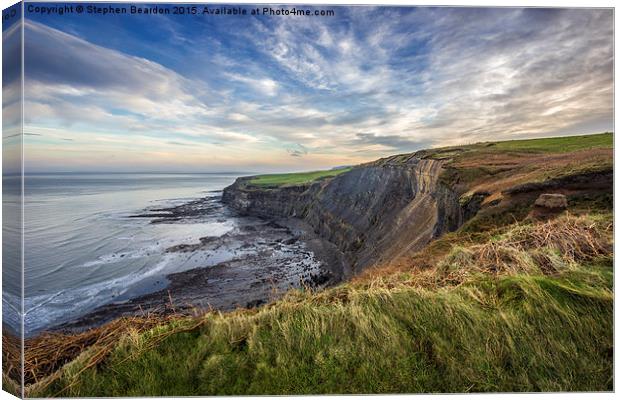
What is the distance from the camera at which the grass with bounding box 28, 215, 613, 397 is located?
9.88 ft

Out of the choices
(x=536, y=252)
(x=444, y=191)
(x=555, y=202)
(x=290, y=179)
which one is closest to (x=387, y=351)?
(x=536, y=252)

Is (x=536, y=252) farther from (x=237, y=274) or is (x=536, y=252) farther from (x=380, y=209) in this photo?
(x=380, y=209)

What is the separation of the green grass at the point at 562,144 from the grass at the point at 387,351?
8.69ft

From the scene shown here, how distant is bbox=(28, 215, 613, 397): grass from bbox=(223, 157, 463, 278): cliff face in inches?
299

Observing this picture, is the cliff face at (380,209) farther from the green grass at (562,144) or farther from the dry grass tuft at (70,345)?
the dry grass tuft at (70,345)

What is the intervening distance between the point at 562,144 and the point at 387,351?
771cm

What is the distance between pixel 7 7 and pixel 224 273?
16405mm

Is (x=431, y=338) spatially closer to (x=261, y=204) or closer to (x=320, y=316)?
(x=320, y=316)

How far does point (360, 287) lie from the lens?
3807mm

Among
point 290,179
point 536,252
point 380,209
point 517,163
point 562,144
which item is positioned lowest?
point 380,209

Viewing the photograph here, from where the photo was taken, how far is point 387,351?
10.0 feet

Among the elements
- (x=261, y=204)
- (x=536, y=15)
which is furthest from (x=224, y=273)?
(x=261, y=204)

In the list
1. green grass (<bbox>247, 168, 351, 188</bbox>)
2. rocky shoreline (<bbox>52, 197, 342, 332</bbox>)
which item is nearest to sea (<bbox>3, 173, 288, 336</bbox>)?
rocky shoreline (<bbox>52, 197, 342, 332</bbox>)

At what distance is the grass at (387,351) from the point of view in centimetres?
301
